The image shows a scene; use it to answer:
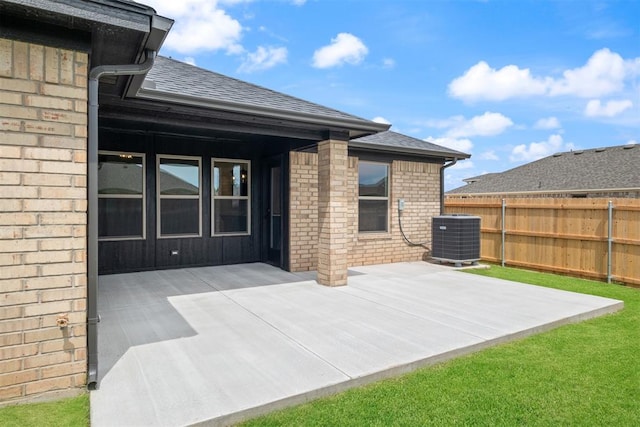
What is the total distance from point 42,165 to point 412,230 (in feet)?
25.6

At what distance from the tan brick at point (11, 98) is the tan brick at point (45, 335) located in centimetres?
155

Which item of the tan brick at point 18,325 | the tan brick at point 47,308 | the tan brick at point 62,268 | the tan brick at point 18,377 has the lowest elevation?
the tan brick at point 18,377

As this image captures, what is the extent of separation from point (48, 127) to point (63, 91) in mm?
277

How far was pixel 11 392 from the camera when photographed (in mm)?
2562

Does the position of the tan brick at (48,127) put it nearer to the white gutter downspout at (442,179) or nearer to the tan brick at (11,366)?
→ the tan brick at (11,366)

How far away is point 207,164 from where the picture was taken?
297 inches

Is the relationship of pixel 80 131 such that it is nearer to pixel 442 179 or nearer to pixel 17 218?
pixel 17 218

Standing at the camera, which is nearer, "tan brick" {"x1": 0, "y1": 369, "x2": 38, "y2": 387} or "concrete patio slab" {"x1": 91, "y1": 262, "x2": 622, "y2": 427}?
"tan brick" {"x1": 0, "y1": 369, "x2": 38, "y2": 387}

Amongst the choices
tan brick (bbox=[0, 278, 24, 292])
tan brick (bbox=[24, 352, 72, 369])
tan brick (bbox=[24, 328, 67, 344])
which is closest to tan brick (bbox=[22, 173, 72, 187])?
tan brick (bbox=[0, 278, 24, 292])

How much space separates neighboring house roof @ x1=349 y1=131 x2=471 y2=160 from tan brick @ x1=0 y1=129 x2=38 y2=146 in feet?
19.3

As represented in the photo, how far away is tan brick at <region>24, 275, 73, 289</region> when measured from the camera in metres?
2.59

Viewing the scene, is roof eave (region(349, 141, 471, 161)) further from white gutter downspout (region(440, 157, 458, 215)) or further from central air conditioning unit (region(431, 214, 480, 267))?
central air conditioning unit (region(431, 214, 480, 267))

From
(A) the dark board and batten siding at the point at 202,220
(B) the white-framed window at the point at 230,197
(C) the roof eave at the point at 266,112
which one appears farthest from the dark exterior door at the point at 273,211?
(C) the roof eave at the point at 266,112

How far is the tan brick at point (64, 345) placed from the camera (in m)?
2.65
